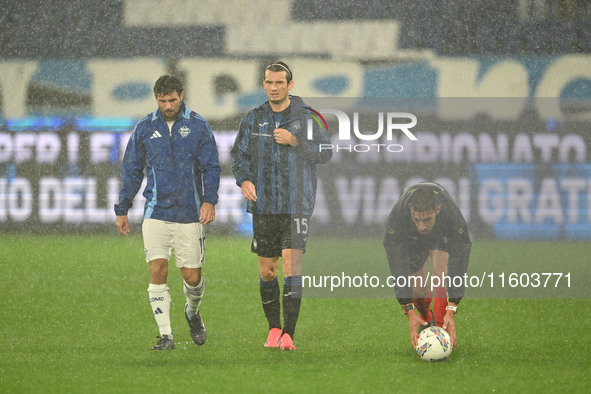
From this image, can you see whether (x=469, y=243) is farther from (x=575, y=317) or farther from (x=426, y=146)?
(x=426, y=146)

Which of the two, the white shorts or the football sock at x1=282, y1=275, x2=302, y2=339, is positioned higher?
the white shorts

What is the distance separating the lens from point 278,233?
5789 millimetres

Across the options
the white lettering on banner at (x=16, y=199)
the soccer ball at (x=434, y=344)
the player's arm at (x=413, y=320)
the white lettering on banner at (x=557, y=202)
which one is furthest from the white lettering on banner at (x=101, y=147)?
the soccer ball at (x=434, y=344)

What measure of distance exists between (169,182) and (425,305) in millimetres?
1891

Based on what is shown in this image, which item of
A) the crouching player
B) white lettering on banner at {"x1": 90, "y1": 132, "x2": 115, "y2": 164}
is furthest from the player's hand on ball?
white lettering on banner at {"x1": 90, "y1": 132, "x2": 115, "y2": 164}

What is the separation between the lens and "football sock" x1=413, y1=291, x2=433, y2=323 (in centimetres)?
588

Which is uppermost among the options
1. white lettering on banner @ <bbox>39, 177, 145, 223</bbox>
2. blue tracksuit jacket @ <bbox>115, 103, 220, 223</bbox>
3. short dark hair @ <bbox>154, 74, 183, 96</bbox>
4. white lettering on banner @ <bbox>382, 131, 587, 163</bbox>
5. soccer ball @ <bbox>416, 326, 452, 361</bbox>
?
short dark hair @ <bbox>154, 74, 183, 96</bbox>

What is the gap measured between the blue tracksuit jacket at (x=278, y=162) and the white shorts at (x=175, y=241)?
1.40 ft

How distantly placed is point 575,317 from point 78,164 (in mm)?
10576

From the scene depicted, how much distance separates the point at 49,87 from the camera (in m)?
17.0

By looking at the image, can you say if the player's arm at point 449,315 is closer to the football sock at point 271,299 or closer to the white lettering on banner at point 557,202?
the football sock at point 271,299

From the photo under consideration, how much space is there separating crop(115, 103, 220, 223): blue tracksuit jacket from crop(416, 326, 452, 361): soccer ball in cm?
161

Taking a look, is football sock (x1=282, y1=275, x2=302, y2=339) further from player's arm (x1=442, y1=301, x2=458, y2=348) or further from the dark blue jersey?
player's arm (x1=442, y1=301, x2=458, y2=348)

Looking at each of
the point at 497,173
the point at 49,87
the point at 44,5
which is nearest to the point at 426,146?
the point at 497,173
